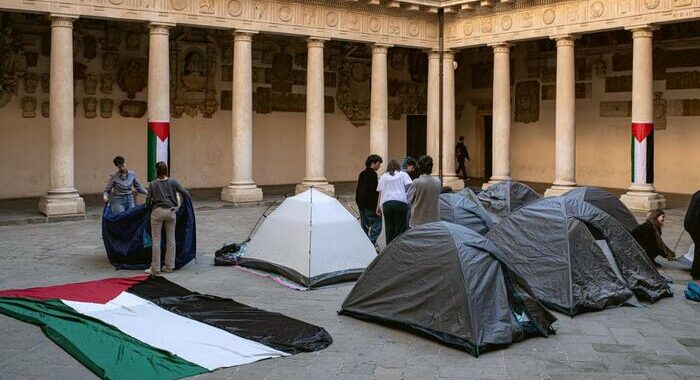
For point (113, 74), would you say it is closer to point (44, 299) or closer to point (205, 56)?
point (205, 56)

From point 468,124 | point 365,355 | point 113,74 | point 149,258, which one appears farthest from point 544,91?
point 365,355

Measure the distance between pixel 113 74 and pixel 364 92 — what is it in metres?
9.70

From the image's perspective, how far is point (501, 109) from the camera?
22.5 meters

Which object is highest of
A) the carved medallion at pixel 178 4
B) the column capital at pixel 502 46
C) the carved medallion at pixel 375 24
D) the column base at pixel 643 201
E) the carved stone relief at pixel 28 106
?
the carved medallion at pixel 375 24

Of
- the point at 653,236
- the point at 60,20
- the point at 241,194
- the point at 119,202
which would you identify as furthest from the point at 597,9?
the point at 60,20

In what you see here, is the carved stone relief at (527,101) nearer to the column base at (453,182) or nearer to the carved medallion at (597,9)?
the column base at (453,182)

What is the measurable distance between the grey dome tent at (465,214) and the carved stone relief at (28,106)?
13.3 meters

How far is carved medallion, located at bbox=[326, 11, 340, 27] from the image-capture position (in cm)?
2170

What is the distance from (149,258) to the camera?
11812mm

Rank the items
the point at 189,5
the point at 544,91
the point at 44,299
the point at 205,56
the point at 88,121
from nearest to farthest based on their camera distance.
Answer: the point at 44,299 < the point at 189,5 < the point at 88,121 < the point at 205,56 < the point at 544,91

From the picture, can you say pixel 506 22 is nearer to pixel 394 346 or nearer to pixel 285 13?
pixel 285 13

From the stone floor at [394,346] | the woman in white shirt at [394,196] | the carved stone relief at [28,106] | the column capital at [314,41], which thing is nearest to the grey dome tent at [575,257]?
the stone floor at [394,346]

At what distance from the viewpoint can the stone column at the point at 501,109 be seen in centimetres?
2248

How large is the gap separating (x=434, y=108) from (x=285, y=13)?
6.25 meters
